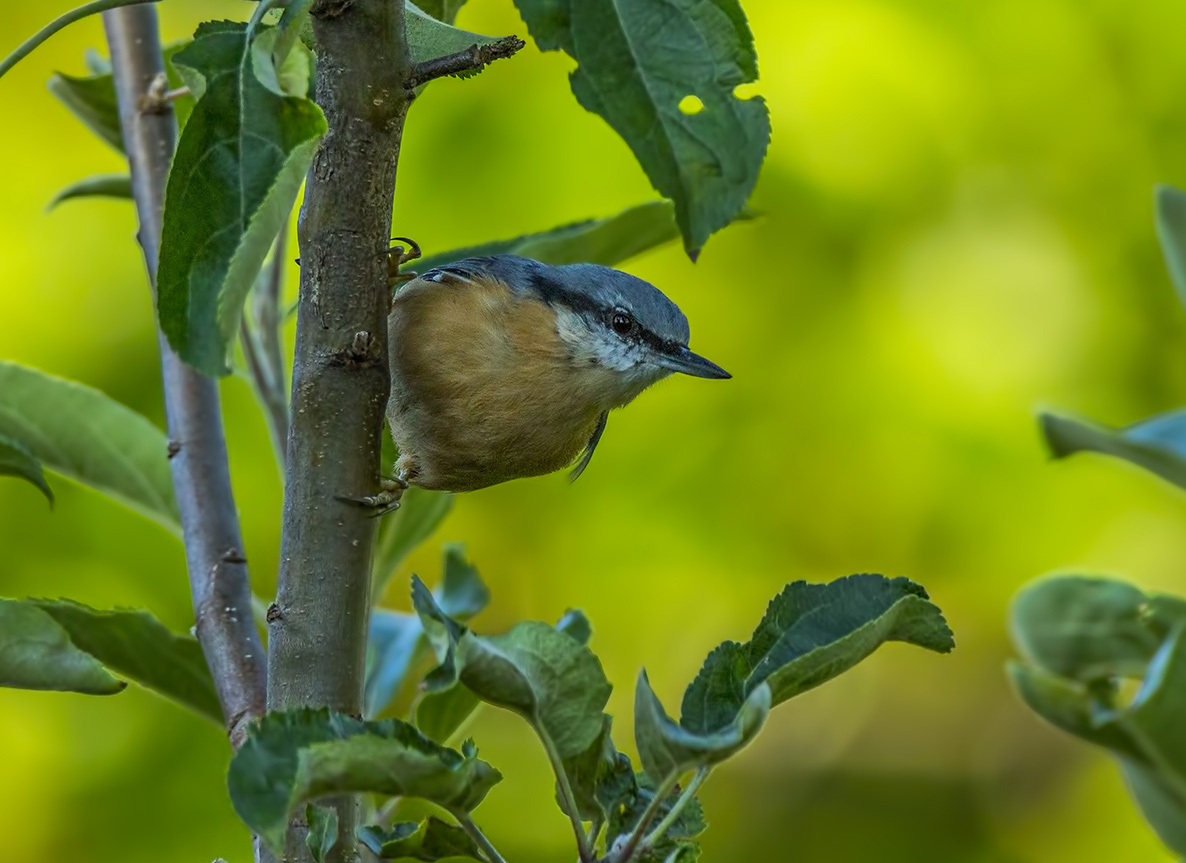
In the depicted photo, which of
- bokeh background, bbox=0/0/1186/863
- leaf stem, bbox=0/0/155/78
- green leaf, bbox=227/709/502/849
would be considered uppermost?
leaf stem, bbox=0/0/155/78

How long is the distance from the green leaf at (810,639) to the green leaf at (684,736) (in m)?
0.12

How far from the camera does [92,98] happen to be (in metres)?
2.34

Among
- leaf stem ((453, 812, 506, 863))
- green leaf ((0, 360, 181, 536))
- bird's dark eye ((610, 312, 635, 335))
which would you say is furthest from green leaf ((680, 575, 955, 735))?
bird's dark eye ((610, 312, 635, 335))

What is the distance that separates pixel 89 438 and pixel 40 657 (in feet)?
2.54

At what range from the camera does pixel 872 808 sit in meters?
4.18

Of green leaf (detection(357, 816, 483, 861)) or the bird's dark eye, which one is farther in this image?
the bird's dark eye

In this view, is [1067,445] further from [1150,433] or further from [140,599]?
[140,599]

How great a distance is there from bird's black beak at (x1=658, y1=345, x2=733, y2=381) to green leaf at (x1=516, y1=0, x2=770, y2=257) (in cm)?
119

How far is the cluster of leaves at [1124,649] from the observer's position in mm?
2088

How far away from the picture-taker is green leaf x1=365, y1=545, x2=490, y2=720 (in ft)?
7.55

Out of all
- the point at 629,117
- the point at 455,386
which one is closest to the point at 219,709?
the point at 455,386

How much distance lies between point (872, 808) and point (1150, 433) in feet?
7.12

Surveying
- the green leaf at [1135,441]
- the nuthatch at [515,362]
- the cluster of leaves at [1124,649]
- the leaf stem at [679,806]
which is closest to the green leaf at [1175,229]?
the cluster of leaves at [1124,649]

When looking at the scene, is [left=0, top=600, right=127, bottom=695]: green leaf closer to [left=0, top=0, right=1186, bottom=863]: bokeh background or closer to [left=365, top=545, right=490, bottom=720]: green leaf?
[left=365, top=545, right=490, bottom=720]: green leaf
